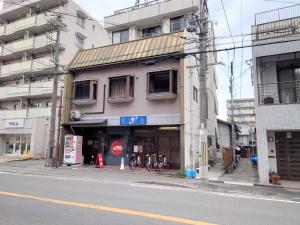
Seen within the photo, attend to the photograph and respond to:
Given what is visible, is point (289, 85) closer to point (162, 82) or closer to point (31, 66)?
point (162, 82)

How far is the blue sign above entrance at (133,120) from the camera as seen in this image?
57.9ft

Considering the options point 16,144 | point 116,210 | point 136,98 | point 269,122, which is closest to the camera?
point 116,210

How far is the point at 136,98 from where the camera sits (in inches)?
722

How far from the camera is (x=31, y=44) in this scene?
2992cm

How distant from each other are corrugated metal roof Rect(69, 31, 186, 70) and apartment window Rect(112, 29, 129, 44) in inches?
288

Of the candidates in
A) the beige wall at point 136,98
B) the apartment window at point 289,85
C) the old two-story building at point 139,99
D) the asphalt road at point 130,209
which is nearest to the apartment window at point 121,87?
the old two-story building at point 139,99

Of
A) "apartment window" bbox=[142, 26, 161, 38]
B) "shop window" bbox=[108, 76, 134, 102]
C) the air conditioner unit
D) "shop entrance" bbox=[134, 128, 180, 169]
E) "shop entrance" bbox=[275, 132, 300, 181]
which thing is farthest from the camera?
"apartment window" bbox=[142, 26, 161, 38]

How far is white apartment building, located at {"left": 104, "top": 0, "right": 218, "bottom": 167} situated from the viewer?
17625 mm

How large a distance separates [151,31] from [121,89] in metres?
11.2

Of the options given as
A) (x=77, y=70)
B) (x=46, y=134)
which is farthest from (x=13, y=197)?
(x=46, y=134)

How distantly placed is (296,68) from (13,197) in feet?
50.2

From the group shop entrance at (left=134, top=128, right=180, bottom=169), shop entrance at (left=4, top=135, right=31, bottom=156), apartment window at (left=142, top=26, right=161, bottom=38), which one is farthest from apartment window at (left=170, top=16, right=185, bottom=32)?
shop entrance at (left=4, top=135, right=31, bottom=156)

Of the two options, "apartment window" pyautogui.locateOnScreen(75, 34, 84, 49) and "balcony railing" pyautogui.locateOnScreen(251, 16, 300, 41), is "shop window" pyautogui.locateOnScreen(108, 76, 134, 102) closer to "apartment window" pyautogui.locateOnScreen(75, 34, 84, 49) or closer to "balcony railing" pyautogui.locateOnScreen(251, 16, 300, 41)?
"balcony railing" pyautogui.locateOnScreen(251, 16, 300, 41)

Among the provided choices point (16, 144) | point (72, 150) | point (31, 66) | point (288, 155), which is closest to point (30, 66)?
point (31, 66)
